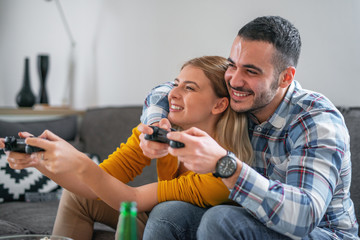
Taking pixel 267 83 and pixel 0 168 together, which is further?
pixel 0 168

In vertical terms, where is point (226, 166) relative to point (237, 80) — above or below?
below

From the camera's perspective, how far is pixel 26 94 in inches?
119

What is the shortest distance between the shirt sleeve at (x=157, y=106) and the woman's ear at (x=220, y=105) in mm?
198

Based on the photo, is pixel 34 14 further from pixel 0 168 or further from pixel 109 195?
pixel 109 195

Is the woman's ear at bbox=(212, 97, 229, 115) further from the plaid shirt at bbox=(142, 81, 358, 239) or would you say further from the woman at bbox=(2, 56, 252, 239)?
the plaid shirt at bbox=(142, 81, 358, 239)

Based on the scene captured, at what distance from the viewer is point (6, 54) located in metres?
3.19

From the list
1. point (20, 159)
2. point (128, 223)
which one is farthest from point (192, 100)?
point (128, 223)

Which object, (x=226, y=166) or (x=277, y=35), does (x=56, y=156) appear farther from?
(x=277, y=35)

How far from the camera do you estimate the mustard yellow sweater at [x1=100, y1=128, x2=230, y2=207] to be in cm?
136

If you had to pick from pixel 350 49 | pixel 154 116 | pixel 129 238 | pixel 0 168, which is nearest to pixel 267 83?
pixel 154 116

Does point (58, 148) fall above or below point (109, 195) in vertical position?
above

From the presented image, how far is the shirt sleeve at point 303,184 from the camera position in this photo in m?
1.09

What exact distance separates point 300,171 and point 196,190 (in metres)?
0.36

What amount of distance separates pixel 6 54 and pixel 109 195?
88.1 inches
